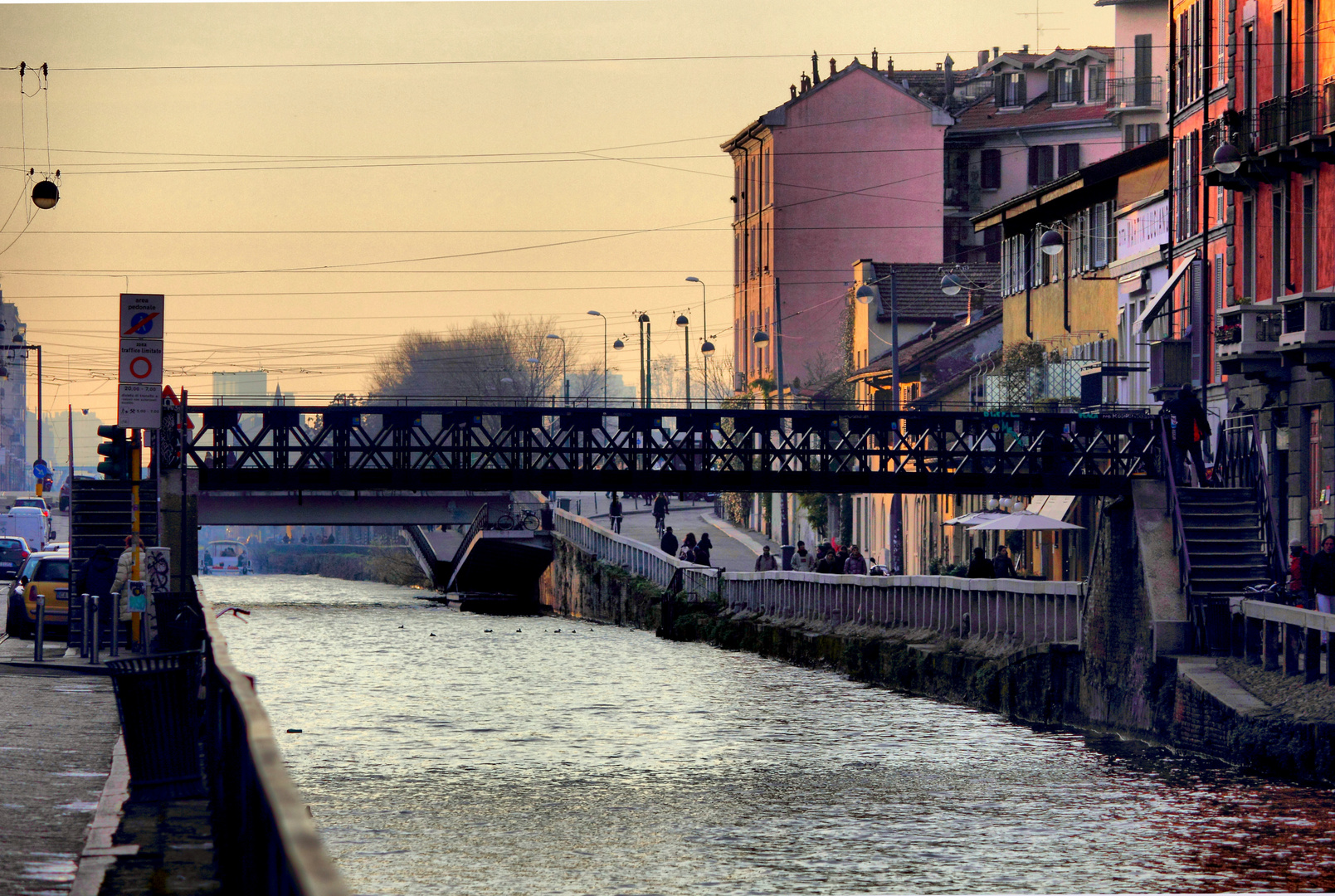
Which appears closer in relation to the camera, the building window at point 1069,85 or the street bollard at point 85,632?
the street bollard at point 85,632

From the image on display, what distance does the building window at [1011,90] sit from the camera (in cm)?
8162

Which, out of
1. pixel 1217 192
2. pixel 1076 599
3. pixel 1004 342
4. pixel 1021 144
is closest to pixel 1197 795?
pixel 1076 599

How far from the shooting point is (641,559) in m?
61.9

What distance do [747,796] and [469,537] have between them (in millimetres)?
60112

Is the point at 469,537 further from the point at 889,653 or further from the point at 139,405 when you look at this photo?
the point at 139,405

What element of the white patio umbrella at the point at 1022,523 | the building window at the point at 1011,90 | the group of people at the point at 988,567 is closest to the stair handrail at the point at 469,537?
the building window at the point at 1011,90

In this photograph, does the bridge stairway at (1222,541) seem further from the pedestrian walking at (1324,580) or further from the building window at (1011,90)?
the building window at (1011,90)

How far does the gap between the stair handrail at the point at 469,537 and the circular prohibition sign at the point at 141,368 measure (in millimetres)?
54176

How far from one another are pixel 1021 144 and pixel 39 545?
40.1 metres

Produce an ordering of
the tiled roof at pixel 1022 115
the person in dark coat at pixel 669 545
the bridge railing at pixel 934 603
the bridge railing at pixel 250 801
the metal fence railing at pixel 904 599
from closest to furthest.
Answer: the bridge railing at pixel 250 801 → the bridge railing at pixel 934 603 → the metal fence railing at pixel 904 599 → the person in dark coat at pixel 669 545 → the tiled roof at pixel 1022 115

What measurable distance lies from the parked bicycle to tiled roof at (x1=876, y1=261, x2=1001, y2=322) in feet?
54.7

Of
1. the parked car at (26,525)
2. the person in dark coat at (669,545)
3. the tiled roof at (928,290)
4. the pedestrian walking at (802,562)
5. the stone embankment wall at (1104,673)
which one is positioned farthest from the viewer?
the parked car at (26,525)

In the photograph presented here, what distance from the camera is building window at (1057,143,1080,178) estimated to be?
7781 centimetres

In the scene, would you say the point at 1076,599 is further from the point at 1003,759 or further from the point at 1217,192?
the point at 1217,192
